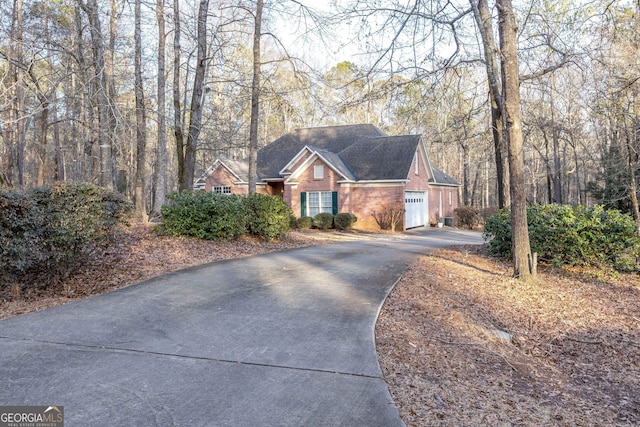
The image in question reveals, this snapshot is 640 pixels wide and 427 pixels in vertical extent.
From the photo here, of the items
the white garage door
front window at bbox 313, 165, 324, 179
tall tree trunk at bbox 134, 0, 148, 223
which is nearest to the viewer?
tall tree trunk at bbox 134, 0, 148, 223

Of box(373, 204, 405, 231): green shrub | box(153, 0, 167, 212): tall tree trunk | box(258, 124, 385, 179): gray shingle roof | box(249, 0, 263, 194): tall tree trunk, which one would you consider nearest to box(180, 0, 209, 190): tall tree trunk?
box(153, 0, 167, 212): tall tree trunk

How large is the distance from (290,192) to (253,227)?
1103 centimetres

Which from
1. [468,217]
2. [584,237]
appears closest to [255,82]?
[584,237]

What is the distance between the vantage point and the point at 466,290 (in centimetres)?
811

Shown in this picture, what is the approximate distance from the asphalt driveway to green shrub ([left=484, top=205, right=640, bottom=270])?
17.3 ft

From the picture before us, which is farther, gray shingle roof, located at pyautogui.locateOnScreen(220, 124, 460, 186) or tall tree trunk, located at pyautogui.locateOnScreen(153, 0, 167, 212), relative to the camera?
gray shingle roof, located at pyautogui.locateOnScreen(220, 124, 460, 186)

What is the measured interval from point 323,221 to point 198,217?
11.2m

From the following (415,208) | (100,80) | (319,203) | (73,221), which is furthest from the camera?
(415,208)

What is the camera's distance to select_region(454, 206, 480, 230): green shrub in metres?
29.1

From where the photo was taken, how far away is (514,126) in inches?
351

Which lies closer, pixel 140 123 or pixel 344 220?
pixel 140 123

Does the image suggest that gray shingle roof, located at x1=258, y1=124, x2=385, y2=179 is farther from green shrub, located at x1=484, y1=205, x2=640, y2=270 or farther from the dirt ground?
green shrub, located at x1=484, y1=205, x2=640, y2=270

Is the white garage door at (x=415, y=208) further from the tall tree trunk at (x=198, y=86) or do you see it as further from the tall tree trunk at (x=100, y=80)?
the tall tree trunk at (x=100, y=80)

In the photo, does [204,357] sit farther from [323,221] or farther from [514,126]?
[323,221]
